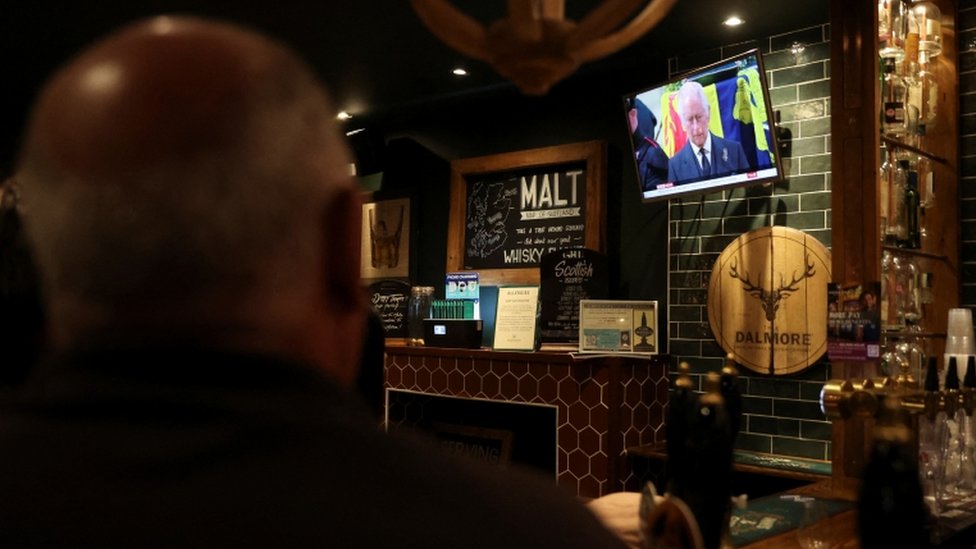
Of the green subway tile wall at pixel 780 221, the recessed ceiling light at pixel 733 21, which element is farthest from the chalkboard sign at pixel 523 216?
the recessed ceiling light at pixel 733 21

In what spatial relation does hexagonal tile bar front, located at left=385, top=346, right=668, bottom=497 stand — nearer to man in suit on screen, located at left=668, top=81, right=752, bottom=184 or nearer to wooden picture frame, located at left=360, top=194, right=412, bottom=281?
man in suit on screen, located at left=668, top=81, right=752, bottom=184

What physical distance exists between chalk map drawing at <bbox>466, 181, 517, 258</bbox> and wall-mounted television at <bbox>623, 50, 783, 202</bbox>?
1.16 metres

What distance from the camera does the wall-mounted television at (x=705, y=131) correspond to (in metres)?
3.92

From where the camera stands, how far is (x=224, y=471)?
0.56 metres

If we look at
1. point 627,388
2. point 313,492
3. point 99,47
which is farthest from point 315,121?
point 627,388

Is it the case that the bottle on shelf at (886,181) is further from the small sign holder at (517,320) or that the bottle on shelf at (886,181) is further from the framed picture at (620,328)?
the small sign holder at (517,320)

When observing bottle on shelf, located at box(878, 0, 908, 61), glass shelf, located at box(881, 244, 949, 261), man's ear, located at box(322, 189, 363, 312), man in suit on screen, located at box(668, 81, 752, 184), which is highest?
bottle on shelf, located at box(878, 0, 908, 61)

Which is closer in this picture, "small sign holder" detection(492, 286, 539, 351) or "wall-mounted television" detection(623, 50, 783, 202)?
"wall-mounted television" detection(623, 50, 783, 202)

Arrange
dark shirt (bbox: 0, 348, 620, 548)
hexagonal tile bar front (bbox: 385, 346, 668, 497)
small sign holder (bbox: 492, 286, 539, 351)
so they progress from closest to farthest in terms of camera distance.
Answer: dark shirt (bbox: 0, 348, 620, 548) < hexagonal tile bar front (bbox: 385, 346, 668, 497) < small sign holder (bbox: 492, 286, 539, 351)

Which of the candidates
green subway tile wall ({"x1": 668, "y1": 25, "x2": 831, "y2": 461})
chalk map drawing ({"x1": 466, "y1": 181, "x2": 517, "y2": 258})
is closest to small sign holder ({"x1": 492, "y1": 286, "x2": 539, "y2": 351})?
chalk map drawing ({"x1": 466, "y1": 181, "x2": 517, "y2": 258})

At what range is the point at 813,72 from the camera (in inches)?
164

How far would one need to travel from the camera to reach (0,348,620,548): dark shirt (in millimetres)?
542

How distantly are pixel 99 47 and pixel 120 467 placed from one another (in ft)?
1.04

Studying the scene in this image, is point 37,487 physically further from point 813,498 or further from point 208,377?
point 813,498
